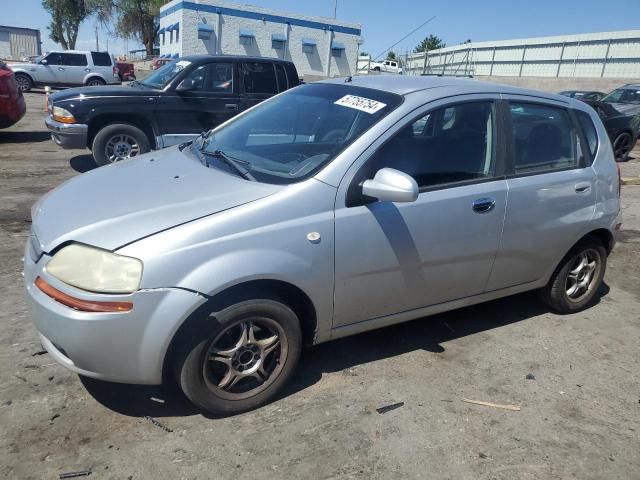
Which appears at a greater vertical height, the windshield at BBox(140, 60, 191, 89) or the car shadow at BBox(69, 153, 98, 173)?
the windshield at BBox(140, 60, 191, 89)

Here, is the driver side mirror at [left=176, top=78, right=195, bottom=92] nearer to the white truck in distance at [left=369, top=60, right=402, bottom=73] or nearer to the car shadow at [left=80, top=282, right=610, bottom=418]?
the car shadow at [left=80, top=282, right=610, bottom=418]

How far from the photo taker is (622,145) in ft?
42.7

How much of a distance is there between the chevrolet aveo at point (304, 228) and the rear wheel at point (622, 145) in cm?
1018

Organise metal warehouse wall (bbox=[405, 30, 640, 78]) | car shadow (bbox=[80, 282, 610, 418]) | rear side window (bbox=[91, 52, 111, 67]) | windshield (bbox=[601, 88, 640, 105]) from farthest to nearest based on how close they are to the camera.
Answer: metal warehouse wall (bbox=[405, 30, 640, 78]) < rear side window (bbox=[91, 52, 111, 67]) < windshield (bbox=[601, 88, 640, 105]) < car shadow (bbox=[80, 282, 610, 418])

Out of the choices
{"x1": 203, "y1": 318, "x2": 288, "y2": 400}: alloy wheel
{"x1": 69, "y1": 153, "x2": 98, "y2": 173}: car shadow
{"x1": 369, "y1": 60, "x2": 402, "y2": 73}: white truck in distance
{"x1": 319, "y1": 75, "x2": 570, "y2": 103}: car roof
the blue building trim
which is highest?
the blue building trim

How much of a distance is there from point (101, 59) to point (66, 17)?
40.4m

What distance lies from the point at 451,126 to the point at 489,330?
5.20 feet

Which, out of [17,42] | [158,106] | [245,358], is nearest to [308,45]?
[17,42]

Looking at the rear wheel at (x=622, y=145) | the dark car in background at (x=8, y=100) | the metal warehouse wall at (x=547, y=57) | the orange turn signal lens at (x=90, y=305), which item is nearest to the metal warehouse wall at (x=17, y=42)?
the metal warehouse wall at (x=547, y=57)

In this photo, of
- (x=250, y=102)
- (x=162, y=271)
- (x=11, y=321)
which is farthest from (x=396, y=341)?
(x=250, y=102)

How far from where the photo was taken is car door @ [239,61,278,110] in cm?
853

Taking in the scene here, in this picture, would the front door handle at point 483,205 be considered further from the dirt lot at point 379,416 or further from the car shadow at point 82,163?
the car shadow at point 82,163

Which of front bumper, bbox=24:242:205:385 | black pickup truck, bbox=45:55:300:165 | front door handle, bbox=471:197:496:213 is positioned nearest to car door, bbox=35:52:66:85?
black pickup truck, bbox=45:55:300:165

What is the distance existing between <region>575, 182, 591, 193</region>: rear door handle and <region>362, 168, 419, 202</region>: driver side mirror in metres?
1.73
